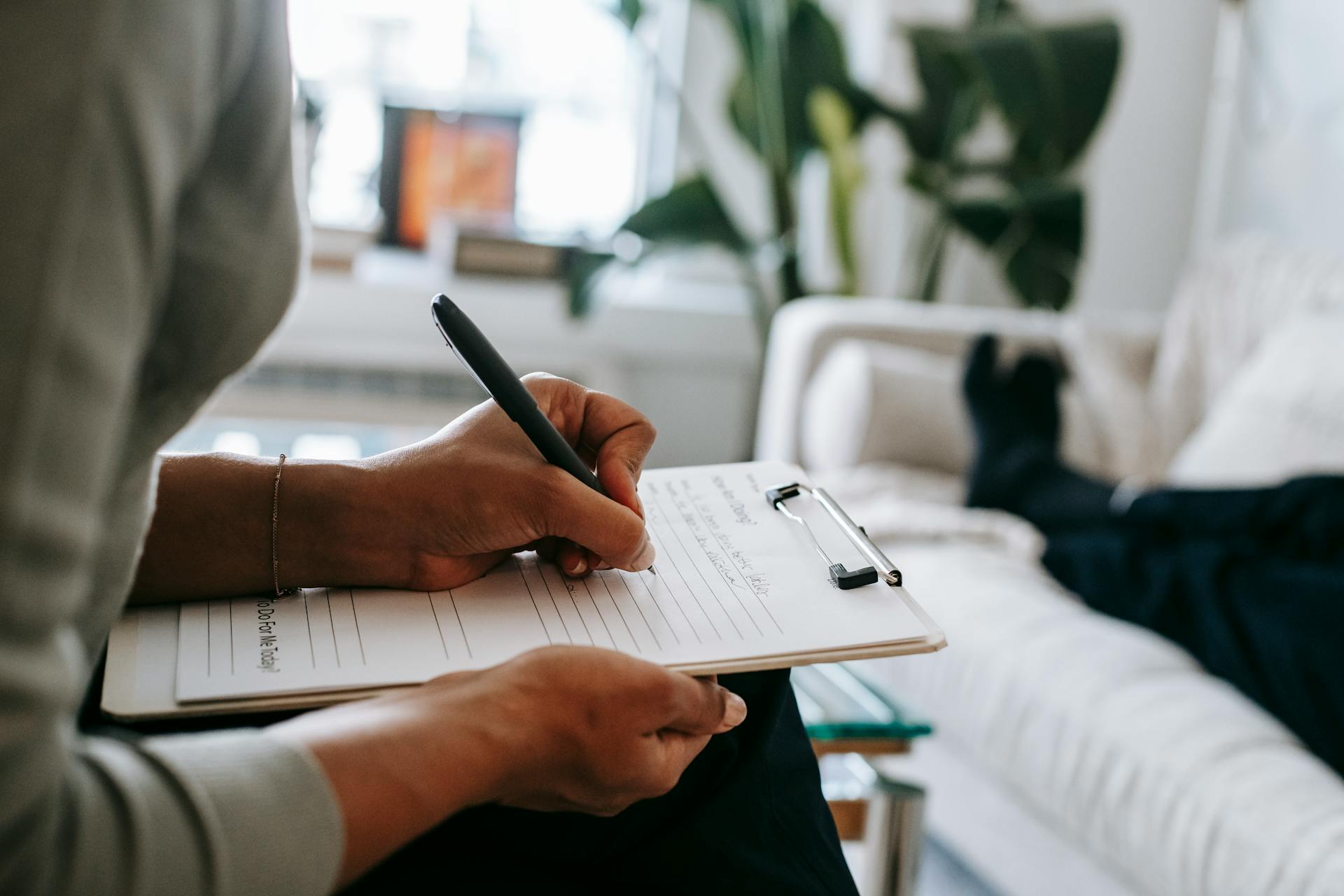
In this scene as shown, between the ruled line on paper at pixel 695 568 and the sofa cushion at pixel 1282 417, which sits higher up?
the ruled line on paper at pixel 695 568

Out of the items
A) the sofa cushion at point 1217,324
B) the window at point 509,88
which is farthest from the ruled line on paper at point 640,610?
the window at point 509,88

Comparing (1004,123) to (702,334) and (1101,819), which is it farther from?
(1101,819)

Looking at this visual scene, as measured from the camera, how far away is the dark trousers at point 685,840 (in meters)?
0.48

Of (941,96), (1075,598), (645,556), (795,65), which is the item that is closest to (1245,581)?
(1075,598)

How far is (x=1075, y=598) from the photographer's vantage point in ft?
4.59

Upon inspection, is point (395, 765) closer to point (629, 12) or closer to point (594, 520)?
point (594, 520)

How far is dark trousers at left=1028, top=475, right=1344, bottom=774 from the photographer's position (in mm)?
1087

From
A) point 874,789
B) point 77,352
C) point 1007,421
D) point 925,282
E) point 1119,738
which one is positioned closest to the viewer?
point 77,352

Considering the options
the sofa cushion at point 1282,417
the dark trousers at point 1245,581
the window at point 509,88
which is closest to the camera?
the dark trousers at point 1245,581

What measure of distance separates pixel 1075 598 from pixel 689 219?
3.69 ft

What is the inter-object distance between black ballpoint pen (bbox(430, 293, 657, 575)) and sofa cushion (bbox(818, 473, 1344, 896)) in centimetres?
50

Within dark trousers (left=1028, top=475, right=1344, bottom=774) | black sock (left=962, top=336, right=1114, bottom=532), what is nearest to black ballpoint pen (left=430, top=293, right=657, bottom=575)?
dark trousers (left=1028, top=475, right=1344, bottom=774)

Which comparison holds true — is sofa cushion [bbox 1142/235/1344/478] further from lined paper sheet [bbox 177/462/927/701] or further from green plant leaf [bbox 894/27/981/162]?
lined paper sheet [bbox 177/462/927/701]

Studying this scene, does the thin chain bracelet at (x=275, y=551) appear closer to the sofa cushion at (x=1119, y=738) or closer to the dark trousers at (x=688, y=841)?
the dark trousers at (x=688, y=841)
